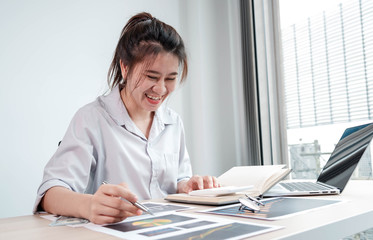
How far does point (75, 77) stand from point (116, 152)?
1531 mm

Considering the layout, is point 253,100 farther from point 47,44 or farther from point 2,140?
point 2,140

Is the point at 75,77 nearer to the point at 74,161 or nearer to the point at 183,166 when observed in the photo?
the point at 183,166

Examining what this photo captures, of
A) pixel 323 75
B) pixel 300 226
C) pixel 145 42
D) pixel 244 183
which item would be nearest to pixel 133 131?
pixel 145 42

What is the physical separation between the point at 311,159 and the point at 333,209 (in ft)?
6.22

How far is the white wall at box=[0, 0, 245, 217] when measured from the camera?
90.9 inches

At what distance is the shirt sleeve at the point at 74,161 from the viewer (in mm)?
1009

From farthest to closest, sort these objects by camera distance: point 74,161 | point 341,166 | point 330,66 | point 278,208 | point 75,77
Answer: point 75,77 → point 330,66 → point 341,166 → point 74,161 → point 278,208

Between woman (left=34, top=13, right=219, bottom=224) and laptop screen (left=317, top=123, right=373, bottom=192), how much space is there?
42 centimetres

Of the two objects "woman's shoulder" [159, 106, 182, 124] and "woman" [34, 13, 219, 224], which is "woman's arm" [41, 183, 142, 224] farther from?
"woman's shoulder" [159, 106, 182, 124]

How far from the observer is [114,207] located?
71cm

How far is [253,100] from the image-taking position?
9.57ft

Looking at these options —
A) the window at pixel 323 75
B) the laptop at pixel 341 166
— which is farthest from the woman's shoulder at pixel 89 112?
the window at pixel 323 75

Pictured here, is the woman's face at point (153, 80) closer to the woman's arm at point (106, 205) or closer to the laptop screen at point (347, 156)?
the woman's arm at point (106, 205)

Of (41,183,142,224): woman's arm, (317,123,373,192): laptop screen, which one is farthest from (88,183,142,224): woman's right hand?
(317,123,373,192): laptop screen
